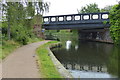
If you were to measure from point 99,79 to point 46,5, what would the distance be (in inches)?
830

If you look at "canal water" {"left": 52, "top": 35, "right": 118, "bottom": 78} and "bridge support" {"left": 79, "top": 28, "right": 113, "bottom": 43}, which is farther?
"bridge support" {"left": 79, "top": 28, "right": 113, "bottom": 43}

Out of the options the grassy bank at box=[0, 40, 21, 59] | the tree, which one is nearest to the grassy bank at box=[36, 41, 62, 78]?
the grassy bank at box=[0, 40, 21, 59]

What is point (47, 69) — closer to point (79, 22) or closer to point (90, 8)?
point (79, 22)

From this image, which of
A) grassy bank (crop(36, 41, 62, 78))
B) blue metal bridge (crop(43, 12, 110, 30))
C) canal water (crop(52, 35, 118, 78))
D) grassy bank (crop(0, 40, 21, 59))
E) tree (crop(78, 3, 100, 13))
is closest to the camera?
grassy bank (crop(36, 41, 62, 78))

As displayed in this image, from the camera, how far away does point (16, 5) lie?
16594mm

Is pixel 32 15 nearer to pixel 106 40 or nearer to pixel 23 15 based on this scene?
pixel 23 15

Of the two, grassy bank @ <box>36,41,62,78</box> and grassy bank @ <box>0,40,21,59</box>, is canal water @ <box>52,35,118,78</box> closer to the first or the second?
grassy bank @ <box>36,41,62,78</box>

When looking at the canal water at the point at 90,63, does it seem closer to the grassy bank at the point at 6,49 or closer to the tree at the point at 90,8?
the grassy bank at the point at 6,49

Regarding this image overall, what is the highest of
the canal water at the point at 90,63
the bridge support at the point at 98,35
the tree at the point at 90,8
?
the tree at the point at 90,8

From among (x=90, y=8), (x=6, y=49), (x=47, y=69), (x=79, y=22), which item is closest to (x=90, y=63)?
(x=47, y=69)

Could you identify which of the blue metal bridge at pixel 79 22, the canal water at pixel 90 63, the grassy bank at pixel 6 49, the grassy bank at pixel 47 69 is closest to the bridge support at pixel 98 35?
the blue metal bridge at pixel 79 22

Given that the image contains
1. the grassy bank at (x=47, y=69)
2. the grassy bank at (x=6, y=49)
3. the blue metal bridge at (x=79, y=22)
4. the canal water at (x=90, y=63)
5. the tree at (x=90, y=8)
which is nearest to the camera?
the grassy bank at (x=47, y=69)

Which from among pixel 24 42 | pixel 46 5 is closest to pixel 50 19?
pixel 46 5

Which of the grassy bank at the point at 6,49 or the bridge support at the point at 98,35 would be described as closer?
the grassy bank at the point at 6,49
